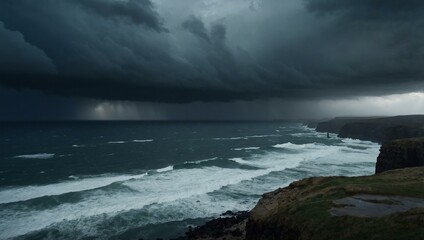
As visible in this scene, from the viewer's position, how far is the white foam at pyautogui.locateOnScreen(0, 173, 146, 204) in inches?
2029

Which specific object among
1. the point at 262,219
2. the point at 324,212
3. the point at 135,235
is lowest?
the point at 135,235

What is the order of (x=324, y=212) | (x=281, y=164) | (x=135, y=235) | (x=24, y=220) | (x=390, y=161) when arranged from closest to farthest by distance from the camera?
(x=324, y=212)
(x=135, y=235)
(x=24, y=220)
(x=390, y=161)
(x=281, y=164)

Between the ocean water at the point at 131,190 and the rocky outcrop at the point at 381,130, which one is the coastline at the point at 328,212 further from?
the rocky outcrop at the point at 381,130

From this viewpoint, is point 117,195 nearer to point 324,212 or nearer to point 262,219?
point 262,219

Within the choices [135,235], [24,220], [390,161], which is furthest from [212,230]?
[390,161]

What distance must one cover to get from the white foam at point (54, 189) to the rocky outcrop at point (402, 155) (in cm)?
4176

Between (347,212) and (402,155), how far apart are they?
4015cm

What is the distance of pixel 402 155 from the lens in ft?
187

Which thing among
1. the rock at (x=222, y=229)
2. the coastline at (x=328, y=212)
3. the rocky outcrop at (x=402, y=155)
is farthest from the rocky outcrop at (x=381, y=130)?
the rock at (x=222, y=229)

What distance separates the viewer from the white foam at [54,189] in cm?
5153

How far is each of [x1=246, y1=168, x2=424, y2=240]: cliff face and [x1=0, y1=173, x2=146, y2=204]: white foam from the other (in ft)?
110

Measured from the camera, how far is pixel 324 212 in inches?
913

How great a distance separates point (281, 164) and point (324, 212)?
193 ft

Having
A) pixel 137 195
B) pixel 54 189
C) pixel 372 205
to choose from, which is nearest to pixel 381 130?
pixel 137 195
